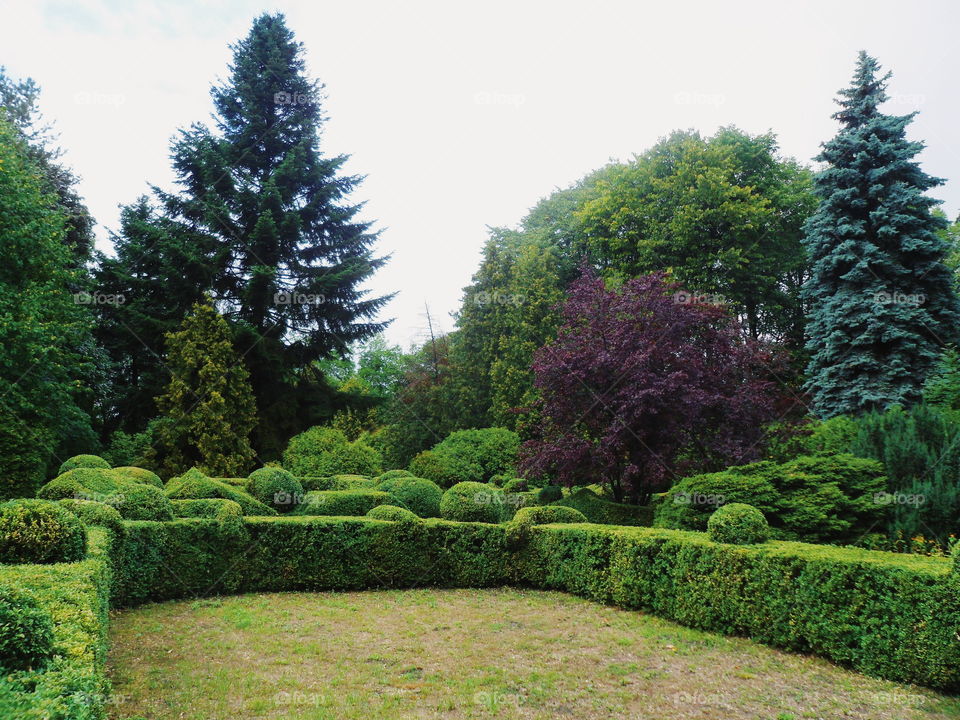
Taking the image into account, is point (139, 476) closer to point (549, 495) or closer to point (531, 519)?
point (531, 519)

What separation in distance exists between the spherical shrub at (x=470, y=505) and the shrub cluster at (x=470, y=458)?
17.7ft

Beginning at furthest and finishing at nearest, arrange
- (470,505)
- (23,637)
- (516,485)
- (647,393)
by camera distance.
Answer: (516,485) < (470,505) < (647,393) < (23,637)

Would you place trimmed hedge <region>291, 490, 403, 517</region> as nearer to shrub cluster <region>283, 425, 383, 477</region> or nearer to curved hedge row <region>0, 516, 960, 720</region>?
curved hedge row <region>0, 516, 960, 720</region>

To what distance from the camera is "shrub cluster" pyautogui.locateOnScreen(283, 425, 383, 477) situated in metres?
17.7

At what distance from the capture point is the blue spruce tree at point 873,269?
15.2 meters

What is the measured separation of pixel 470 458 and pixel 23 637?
16647 millimetres

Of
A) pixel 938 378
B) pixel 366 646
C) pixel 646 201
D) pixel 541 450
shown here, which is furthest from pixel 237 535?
pixel 646 201

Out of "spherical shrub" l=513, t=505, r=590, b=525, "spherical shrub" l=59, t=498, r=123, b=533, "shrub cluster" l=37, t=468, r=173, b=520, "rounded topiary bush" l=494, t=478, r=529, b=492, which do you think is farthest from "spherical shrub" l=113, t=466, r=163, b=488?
"rounded topiary bush" l=494, t=478, r=529, b=492

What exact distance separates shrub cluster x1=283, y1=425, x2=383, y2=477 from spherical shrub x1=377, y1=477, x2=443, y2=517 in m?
4.49

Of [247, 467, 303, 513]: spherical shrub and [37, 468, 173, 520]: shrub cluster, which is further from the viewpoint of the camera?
[247, 467, 303, 513]: spherical shrub

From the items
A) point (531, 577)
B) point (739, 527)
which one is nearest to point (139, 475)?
point (531, 577)

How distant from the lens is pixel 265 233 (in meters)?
21.5

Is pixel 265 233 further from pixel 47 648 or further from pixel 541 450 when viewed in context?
pixel 47 648

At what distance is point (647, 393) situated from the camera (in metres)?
11.1
